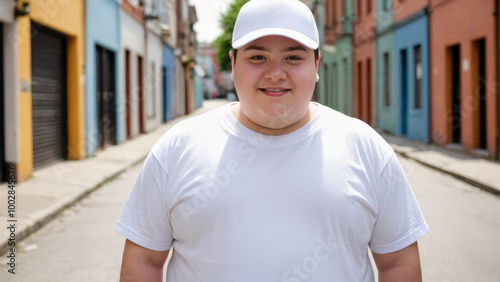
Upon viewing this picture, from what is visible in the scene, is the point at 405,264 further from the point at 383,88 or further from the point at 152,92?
the point at 152,92

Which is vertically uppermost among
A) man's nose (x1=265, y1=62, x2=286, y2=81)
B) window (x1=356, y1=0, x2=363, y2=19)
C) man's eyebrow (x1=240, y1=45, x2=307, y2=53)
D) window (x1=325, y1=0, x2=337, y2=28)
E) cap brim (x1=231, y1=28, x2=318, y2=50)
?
window (x1=325, y1=0, x2=337, y2=28)

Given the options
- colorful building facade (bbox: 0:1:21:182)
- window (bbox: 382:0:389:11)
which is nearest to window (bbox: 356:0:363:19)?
window (bbox: 382:0:389:11)

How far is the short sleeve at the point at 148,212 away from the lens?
183 centimetres

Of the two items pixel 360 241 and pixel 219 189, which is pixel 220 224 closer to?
pixel 219 189

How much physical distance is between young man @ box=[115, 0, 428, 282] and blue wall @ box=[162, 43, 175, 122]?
993 inches

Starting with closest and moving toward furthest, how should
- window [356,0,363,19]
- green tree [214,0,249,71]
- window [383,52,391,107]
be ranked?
window [383,52,391,107] < window [356,0,363,19] < green tree [214,0,249,71]

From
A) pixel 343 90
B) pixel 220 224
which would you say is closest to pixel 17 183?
pixel 220 224

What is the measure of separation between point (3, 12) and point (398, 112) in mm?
13052

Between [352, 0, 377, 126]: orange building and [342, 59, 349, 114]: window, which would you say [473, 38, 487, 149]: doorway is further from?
[342, 59, 349, 114]: window

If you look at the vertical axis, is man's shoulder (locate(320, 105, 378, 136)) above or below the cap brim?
below

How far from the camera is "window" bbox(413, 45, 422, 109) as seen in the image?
1716 centimetres

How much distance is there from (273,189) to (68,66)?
37.1 feet

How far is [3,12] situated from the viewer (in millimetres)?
8398

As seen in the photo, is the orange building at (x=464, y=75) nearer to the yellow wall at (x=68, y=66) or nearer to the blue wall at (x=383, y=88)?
Result: the blue wall at (x=383, y=88)
